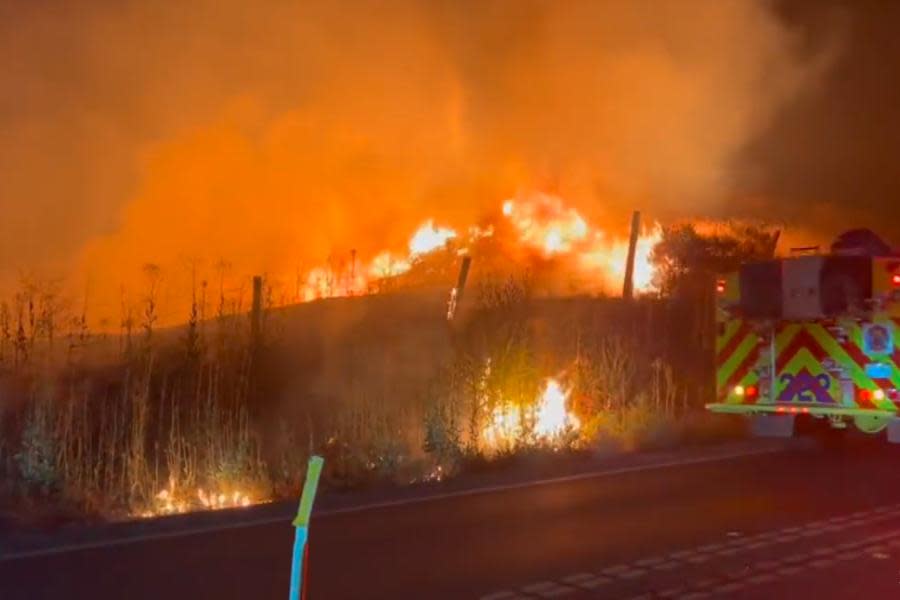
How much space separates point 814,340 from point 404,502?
21.5 feet

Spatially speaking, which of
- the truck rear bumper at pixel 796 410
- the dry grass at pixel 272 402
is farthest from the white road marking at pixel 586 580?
the truck rear bumper at pixel 796 410

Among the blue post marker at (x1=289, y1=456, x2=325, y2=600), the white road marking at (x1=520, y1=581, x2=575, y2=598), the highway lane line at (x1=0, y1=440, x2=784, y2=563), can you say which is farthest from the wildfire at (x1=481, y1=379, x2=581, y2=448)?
the blue post marker at (x1=289, y1=456, x2=325, y2=600)

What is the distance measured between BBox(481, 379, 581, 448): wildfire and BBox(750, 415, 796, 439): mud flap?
94.0 inches

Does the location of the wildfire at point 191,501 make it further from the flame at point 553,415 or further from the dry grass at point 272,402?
the flame at point 553,415

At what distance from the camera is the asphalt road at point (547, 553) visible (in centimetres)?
638

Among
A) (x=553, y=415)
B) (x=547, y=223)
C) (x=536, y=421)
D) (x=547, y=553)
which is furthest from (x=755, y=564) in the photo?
(x=547, y=223)

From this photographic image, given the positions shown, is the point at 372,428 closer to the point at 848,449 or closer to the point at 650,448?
the point at 650,448

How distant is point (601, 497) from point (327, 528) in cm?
279

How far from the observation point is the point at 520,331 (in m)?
14.6

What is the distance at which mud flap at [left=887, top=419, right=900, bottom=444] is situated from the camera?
12.7m

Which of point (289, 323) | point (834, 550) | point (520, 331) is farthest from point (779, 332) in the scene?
point (289, 323)

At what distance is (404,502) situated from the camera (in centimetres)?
952

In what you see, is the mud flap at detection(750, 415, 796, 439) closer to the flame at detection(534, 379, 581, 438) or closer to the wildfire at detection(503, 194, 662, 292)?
the flame at detection(534, 379, 581, 438)

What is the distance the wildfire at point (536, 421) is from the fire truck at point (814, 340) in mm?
2073
